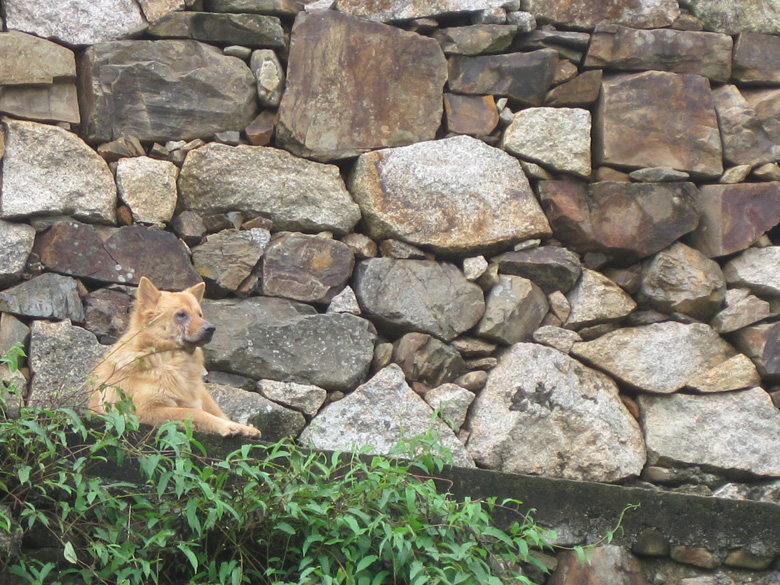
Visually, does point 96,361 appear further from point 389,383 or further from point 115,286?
point 389,383

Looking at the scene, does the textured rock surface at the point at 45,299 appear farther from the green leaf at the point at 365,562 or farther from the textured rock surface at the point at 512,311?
the green leaf at the point at 365,562

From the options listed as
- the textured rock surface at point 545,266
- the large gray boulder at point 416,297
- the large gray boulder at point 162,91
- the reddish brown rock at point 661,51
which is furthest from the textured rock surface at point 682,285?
the large gray boulder at point 162,91

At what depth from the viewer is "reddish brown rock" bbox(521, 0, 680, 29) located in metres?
7.15

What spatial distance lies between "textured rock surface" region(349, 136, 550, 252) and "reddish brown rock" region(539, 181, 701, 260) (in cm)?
15

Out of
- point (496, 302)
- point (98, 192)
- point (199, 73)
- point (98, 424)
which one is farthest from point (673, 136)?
point (98, 424)

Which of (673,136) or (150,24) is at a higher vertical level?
(150,24)

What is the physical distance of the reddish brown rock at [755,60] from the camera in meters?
7.27

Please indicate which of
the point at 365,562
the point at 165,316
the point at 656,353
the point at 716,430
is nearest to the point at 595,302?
the point at 656,353

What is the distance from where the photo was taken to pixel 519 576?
413 centimetres

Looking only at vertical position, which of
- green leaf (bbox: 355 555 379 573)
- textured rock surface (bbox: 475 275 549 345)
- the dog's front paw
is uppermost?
green leaf (bbox: 355 555 379 573)

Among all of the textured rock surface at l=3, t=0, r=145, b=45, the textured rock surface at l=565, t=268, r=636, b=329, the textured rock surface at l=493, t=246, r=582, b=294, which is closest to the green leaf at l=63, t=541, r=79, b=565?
the textured rock surface at l=493, t=246, r=582, b=294

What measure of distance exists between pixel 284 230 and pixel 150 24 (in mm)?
1580

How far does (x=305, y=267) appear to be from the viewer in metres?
6.34

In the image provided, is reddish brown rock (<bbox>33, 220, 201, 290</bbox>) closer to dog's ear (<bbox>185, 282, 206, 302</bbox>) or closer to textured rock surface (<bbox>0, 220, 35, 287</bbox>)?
textured rock surface (<bbox>0, 220, 35, 287</bbox>)
